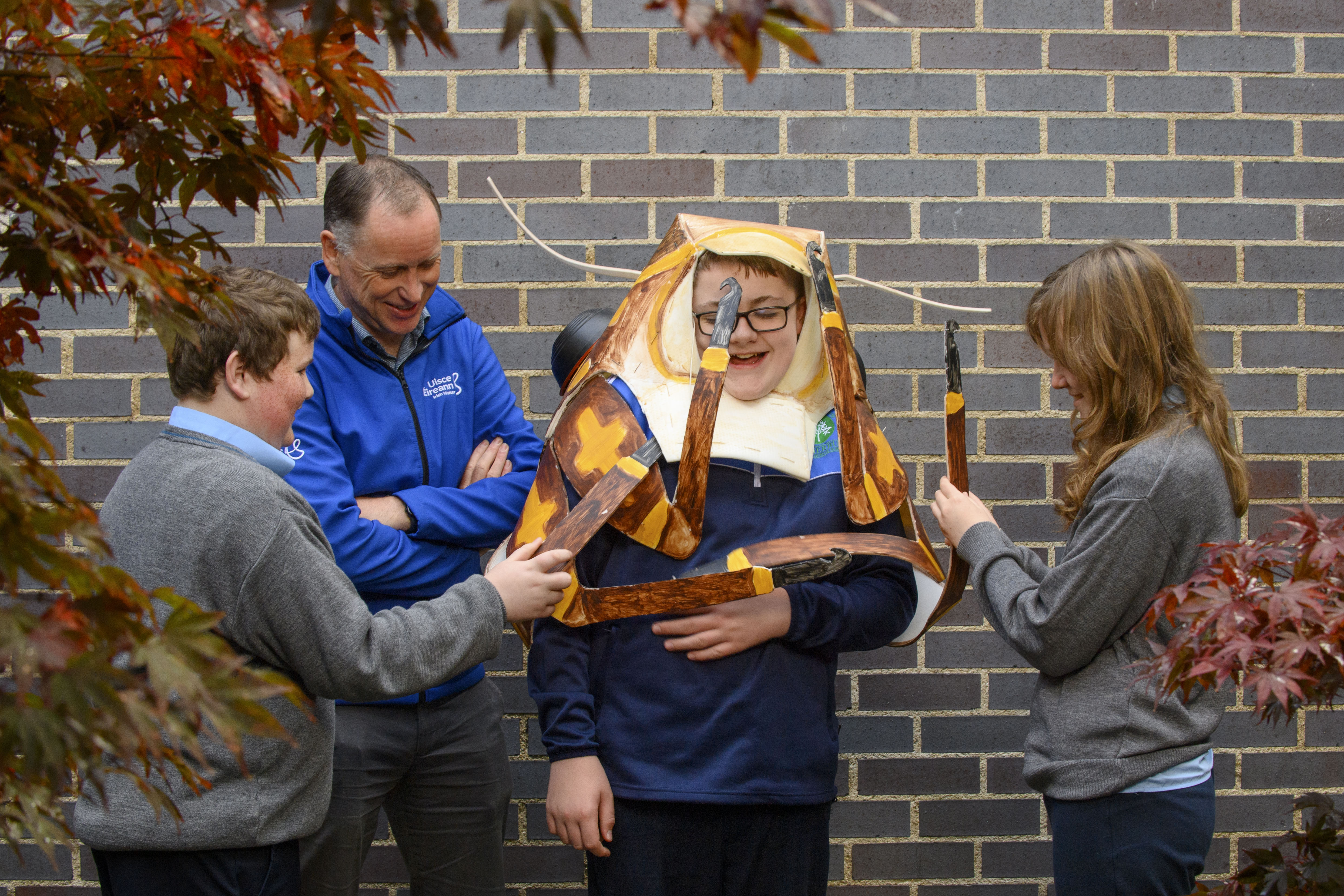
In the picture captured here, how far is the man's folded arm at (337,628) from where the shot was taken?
5.68ft

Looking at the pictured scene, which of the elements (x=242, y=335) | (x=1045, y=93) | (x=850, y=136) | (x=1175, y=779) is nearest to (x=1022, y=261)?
(x=1045, y=93)

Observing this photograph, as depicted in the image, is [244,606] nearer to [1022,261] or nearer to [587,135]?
[587,135]

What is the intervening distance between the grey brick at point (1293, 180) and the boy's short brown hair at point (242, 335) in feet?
8.50

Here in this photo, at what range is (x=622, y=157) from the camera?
2.97 meters

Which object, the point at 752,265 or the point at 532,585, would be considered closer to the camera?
the point at 532,585

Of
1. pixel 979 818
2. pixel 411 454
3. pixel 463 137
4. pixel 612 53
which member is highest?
pixel 612 53

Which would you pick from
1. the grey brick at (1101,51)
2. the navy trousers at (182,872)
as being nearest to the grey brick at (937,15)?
the grey brick at (1101,51)

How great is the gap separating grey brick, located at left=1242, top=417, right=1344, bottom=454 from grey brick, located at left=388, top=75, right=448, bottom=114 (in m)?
2.39

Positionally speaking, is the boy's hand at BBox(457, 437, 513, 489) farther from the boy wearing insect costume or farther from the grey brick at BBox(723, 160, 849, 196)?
the grey brick at BBox(723, 160, 849, 196)

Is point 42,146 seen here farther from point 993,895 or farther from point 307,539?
point 993,895

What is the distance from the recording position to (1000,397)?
3035 mm

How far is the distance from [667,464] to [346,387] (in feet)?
2.48

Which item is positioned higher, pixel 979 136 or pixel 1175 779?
pixel 979 136

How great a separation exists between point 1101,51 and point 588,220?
58.8 inches
